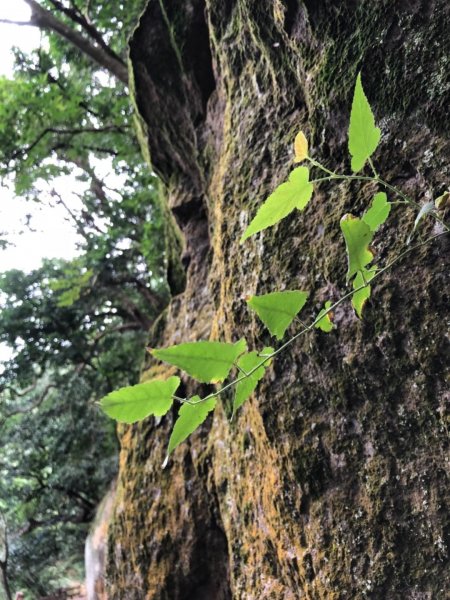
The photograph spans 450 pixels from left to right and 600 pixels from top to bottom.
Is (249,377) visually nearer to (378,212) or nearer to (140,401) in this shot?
(140,401)

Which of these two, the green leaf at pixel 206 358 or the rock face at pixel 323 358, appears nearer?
the green leaf at pixel 206 358

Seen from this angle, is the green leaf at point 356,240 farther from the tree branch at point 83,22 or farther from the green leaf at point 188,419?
the tree branch at point 83,22

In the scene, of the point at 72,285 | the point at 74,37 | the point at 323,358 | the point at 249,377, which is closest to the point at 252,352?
the point at 249,377

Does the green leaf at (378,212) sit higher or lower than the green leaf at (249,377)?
higher

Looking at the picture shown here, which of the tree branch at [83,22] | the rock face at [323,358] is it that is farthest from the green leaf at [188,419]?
the tree branch at [83,22]

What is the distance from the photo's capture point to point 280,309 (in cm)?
76

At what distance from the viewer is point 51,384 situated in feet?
32.5

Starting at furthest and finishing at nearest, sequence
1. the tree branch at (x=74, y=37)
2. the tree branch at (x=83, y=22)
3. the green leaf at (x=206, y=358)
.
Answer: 1. the tree branch at (x=83, y=22)
2. the tree branch at (x=74, y=37)
3. the green leaf at (x=206, y=358)

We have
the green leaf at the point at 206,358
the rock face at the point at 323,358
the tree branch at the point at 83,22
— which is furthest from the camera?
the tree branch at the point at 83,22

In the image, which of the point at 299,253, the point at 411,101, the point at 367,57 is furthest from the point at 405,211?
the point at 367,57

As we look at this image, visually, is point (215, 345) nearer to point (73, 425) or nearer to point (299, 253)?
point (299, 253)

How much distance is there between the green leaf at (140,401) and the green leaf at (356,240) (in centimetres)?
37

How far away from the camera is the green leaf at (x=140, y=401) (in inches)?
28.1

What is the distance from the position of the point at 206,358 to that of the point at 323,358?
1142 millimetres
